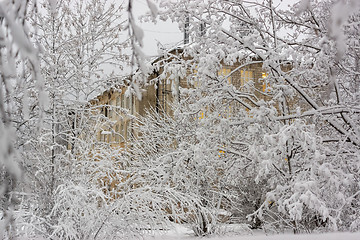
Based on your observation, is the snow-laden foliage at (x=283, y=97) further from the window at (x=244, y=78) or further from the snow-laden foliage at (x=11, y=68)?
the snow-laden foliage at (x=11, y=68)

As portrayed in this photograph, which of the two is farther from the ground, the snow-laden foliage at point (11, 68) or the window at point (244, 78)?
the window at point (244, 78)

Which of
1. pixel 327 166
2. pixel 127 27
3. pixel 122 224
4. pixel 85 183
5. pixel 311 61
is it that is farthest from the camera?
pixel 85 183

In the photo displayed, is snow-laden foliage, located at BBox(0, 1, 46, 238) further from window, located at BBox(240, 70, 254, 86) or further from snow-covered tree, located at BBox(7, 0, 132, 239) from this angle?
window, located at BBox(240, 70, 254, 86)

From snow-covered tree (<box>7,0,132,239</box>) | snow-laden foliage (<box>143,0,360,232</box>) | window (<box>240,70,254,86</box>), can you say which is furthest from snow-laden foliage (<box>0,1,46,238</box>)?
window (<box>240,70,254,86</box>)

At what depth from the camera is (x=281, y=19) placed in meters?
7.35


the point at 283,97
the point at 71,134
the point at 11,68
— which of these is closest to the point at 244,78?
the point at 283,97

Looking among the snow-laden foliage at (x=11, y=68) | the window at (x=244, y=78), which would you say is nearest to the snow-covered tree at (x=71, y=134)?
the snow-laden foliage at (x=11, y=68)

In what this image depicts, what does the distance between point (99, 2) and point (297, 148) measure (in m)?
7.90

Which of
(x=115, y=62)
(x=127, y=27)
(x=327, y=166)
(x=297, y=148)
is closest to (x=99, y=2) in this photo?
(x=115, y=62)

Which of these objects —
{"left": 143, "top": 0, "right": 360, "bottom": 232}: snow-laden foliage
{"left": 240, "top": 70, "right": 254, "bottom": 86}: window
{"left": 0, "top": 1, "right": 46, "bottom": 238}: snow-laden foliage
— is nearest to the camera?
{"left": 0, "top": 1, "right": 46, "bottom": 238}: snow-laden foliage

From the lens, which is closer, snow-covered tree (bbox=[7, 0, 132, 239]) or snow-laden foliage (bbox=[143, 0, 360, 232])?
snow-laden foliage (bbox=[143, 0, 360, 232])

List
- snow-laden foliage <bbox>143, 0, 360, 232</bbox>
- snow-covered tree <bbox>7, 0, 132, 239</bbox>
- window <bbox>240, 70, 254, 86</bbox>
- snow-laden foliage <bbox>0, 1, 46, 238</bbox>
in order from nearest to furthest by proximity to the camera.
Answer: snow-laden foliage <bbox>0, 1, 46, 238</bbox> → snow-laden foliage <bbox>143, 0, 360, 232</bbox> → snow-covered tree <bbox>7, 0, 132, 239</bbox> → window <bbox>240, 70, 254, 86</bbox>

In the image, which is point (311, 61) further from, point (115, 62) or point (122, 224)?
point (115, 62)

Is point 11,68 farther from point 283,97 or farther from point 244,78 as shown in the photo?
point 244,78
